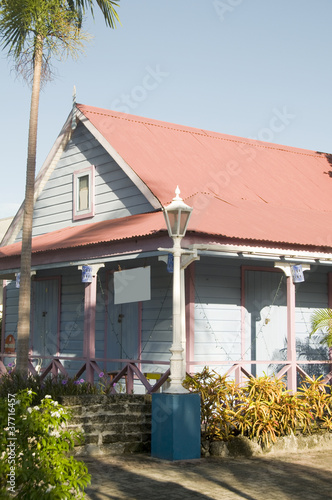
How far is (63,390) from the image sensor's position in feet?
38.5

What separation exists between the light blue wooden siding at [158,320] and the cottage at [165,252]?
1.0 inches

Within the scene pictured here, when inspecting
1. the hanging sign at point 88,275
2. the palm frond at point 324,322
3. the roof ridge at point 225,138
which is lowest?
the palm frond at point 324,322

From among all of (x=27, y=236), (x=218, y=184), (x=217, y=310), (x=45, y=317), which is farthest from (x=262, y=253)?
(x=45, y=317)

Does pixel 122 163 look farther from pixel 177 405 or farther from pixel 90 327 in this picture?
pixel 177 405

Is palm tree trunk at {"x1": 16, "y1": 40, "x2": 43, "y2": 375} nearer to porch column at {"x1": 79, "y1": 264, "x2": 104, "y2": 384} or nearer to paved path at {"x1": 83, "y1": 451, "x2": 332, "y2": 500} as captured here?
porch column at {"x1": 79, "y1": 264, "x2": 104, "y2": 384}

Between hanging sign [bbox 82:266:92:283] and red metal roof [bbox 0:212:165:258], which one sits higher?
red metal roof [bbox 0:212:165:258]

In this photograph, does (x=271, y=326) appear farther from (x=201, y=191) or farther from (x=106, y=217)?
(x=106, y=217)

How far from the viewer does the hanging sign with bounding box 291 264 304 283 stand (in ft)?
42.1

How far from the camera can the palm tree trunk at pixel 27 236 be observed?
13.8m

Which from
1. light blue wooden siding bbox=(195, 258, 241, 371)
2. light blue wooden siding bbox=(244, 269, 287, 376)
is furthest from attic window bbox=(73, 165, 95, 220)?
light blue wooden siding bbox=(244, 269, 287, 376)

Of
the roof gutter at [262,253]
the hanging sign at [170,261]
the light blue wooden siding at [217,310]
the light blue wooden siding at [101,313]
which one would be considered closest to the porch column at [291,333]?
the roof gutter at [262,253]

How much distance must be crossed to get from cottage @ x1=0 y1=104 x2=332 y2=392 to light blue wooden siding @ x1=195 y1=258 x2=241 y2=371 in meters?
0.02

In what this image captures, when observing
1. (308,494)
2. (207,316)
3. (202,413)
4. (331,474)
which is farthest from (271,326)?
(308,494)

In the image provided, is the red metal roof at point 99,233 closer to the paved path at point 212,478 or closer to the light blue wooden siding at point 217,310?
the light blue wooden siding at point 217,310
